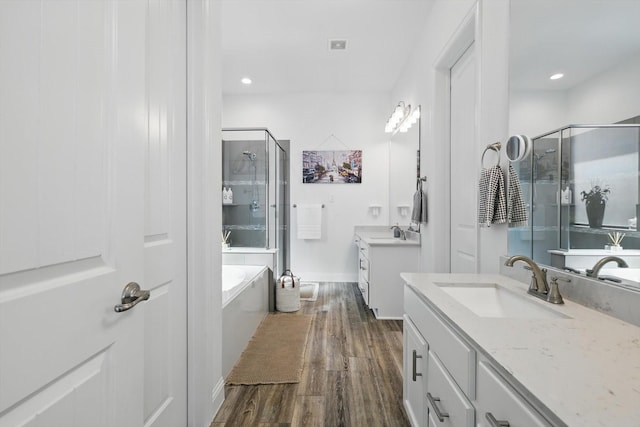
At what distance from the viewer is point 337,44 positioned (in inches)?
122

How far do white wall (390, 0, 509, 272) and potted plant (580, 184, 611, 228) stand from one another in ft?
1.72

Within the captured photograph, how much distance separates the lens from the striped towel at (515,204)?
141 cm

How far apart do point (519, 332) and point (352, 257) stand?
3.60 metres

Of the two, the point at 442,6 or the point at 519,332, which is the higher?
the point at 442,6

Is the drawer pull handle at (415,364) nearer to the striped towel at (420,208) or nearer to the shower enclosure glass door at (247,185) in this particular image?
the striped towel at (420,208)

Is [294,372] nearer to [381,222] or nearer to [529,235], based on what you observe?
[529,235]

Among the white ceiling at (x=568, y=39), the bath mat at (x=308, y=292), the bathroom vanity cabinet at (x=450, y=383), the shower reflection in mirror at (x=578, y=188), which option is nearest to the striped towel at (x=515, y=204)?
the shower reflection in mirror at (x=578, y=188)

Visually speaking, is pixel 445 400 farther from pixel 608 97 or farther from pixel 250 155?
pixel 250 155

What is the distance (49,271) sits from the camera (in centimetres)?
63

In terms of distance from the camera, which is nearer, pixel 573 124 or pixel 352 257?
pixel 573 124

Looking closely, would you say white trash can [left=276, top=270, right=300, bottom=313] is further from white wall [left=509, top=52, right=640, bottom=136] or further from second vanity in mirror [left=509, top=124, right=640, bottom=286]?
white wall [left=509, top=52, right=640, bottom=136]

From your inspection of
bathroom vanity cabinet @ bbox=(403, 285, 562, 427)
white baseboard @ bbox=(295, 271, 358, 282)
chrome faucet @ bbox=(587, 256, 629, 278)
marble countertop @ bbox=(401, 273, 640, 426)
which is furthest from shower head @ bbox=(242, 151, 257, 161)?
chrome faucet @ bbox=(587, 256, 629, 278)

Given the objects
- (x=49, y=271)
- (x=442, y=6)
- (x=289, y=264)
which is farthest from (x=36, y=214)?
(x=289, y=264)

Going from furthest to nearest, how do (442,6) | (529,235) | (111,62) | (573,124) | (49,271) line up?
(442,6)
(529,235)
(573,124)
(111,62)
(49,271)
